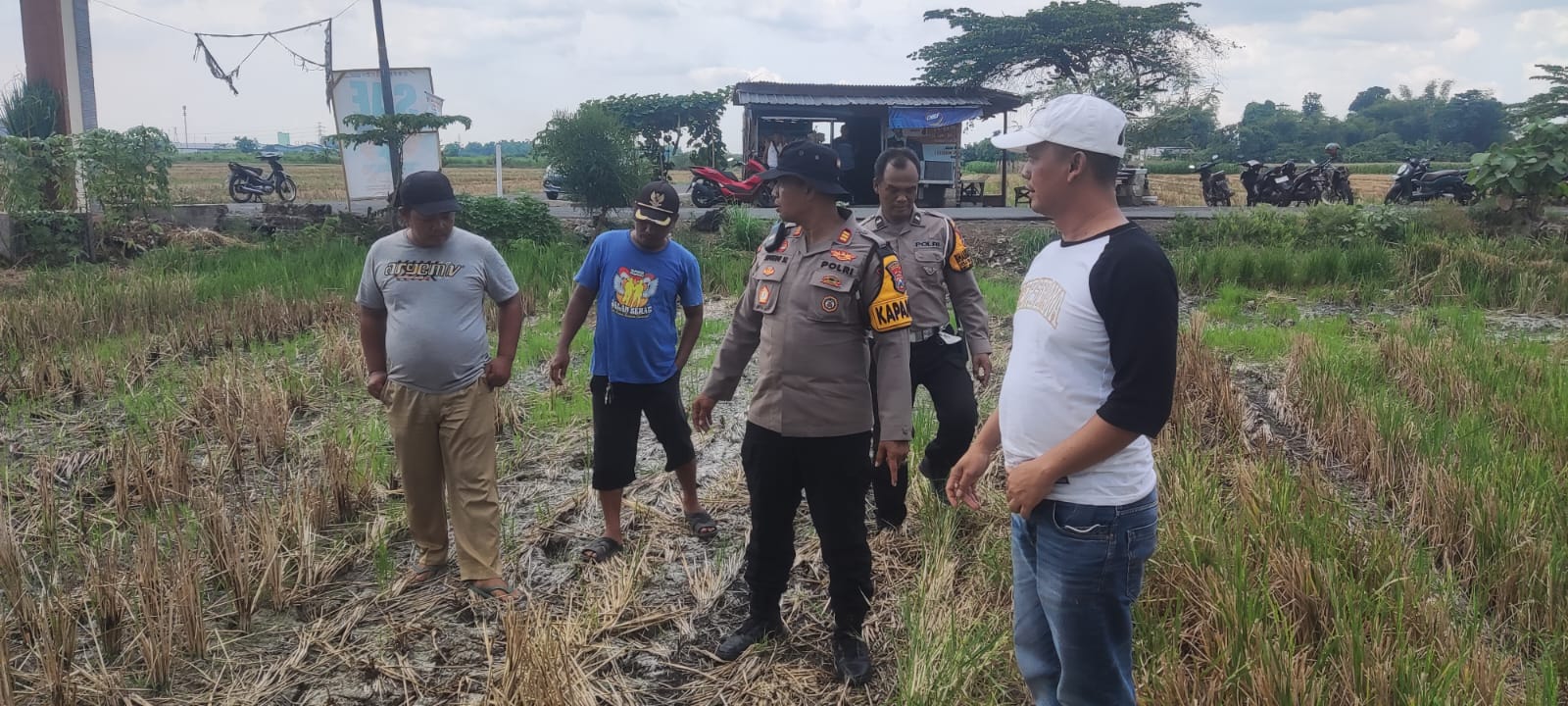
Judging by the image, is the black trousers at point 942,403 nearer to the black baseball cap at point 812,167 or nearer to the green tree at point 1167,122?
the black baseball cap at point 812,167

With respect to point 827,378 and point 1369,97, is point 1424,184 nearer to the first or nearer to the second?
point 827,378

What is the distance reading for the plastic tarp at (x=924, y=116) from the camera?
18.0 meters

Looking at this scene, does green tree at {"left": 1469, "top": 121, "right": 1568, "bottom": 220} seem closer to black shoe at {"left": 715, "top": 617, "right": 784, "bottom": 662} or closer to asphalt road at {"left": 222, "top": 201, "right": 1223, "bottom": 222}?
asphalt road at {"left": 222, "top": 201, "right": 1223, "bottom": 222}

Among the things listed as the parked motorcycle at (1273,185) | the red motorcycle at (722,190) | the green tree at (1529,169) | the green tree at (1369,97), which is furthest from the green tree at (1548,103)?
the green tree at (1369,97)

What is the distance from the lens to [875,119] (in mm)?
19078

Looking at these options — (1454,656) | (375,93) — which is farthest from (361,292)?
(375,93)

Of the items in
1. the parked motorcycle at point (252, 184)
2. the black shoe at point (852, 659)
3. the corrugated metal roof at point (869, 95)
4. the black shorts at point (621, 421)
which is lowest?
the black shoe at point (852, 659)

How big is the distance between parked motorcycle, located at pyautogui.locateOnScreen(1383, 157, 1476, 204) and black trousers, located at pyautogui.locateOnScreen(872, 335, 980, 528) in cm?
1486

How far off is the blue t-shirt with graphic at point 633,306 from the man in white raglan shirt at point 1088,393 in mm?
2047

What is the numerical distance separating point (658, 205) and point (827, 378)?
4.40 ft

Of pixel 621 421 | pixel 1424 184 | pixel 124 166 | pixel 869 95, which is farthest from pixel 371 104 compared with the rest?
pixel 1424 184

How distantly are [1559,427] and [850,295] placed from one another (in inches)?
148

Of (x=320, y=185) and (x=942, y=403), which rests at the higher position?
(x=320, y=185)

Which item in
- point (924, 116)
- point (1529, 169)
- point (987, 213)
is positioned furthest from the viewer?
point (924, 116)
